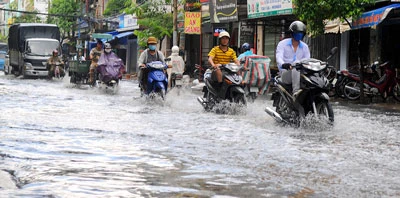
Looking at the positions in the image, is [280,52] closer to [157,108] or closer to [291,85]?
[291,85]

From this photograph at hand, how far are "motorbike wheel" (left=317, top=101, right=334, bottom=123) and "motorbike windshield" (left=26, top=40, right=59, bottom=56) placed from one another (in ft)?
88.8

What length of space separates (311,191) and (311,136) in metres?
4.09

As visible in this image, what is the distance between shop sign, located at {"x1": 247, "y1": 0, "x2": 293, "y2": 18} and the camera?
25.3 m

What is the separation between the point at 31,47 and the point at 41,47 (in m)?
0.50

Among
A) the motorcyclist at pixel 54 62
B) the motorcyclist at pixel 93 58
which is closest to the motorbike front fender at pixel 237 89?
the motorcyclist at pixel 93 58

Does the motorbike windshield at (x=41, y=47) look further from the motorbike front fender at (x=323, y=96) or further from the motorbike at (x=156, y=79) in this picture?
the motorbike front fender at (x=323, y=96)

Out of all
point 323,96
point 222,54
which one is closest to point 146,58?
point 222,54

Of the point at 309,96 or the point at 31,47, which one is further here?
the point at 31,47

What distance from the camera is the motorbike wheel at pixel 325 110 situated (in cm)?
1000

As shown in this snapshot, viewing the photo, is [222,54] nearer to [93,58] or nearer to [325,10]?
[325,10]

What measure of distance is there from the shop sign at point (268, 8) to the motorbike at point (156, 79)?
10094 mm

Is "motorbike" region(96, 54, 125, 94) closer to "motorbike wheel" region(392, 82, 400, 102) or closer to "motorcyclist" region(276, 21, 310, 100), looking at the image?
"motorbike wheel" region(392, 82, 400, 102)

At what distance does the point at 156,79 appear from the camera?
15797 millimetres

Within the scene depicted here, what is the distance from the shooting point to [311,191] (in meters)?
5.39
